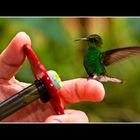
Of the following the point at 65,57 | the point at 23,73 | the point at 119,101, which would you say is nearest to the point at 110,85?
the point at 119,101

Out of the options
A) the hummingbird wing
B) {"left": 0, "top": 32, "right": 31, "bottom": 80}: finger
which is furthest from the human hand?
the hummingbird wing

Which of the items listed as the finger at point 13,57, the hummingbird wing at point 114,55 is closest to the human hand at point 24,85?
the finger at point 13,57

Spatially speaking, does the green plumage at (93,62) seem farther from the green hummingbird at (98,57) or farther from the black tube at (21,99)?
the black tube at (21,99)

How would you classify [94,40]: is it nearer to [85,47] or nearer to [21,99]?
[85,47]

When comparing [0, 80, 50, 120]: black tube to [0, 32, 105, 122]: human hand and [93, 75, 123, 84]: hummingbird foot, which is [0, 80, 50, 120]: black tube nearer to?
[0, 32, 105, 122]: human hand

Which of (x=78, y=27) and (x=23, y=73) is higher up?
(x=78, y=27)

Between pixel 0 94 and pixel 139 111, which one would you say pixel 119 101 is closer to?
pixel 139 111
